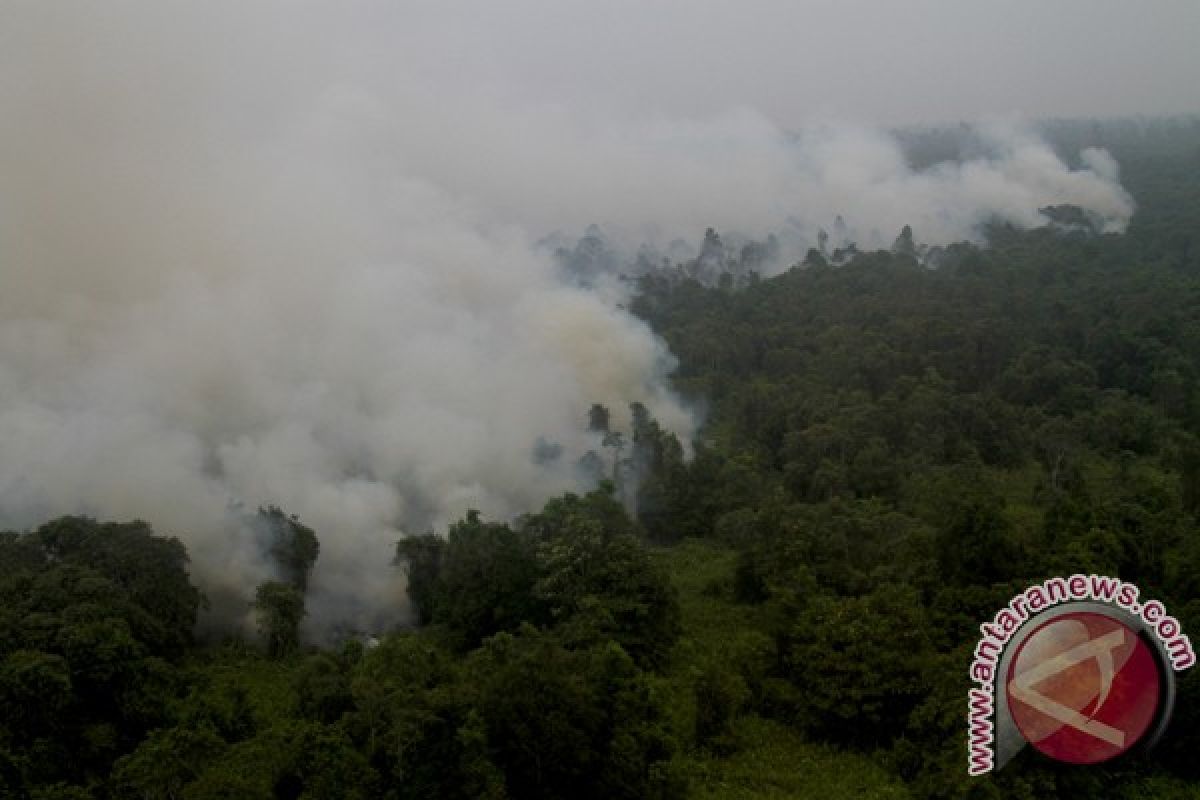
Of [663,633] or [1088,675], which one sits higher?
[1088,675]

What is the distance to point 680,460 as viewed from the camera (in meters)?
36.0

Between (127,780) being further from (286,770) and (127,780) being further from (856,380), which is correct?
(856,380)

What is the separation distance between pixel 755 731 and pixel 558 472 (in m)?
15.7

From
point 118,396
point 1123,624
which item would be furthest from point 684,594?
point 118,396

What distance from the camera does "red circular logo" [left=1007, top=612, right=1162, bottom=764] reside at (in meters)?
10.9

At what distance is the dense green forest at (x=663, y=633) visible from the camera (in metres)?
16.7

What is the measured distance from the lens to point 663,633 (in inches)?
931
